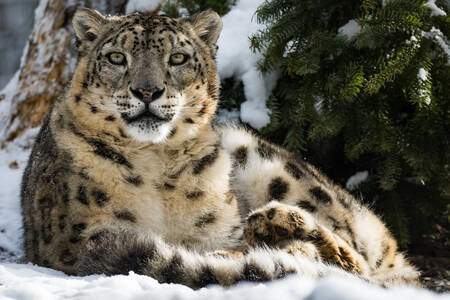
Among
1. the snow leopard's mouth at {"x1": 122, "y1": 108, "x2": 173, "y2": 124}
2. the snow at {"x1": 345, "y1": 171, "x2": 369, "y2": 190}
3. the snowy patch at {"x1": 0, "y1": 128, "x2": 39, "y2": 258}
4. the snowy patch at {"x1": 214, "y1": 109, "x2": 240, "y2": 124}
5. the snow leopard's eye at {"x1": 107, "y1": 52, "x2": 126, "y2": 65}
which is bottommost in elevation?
the snowy patch at {"x1": 0, "y1": 128, "x2": 39, "y2": 258}

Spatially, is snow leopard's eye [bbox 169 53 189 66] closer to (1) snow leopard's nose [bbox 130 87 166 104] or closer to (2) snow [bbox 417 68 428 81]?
(1) snow leopard's nose [bbox 130 87 166 104]

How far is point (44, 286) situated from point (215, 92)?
6.33 ft

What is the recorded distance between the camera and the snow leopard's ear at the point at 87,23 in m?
3.51

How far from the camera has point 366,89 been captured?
3.65 m

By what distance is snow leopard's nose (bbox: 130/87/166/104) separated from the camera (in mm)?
3053

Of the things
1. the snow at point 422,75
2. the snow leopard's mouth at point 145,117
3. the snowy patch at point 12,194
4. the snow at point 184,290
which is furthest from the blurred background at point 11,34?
the snow at point 184,290

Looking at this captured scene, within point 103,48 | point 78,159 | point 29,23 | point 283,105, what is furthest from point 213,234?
point 29,23

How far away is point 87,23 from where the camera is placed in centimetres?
352

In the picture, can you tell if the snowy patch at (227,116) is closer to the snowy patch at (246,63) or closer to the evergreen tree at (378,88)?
the snowy patch at (246,63)

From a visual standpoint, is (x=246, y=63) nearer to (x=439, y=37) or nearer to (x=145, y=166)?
(x=439, y=37)

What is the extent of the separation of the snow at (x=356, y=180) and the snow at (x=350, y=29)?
1308mm

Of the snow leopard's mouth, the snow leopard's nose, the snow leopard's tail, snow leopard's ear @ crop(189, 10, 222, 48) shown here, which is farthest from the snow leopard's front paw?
snow leopard's ear @ crop(189, 10, 222, 48)

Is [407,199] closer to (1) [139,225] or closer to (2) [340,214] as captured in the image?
(2) [340,214]

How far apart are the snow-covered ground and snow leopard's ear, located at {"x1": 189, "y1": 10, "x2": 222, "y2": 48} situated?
89 centimetres
